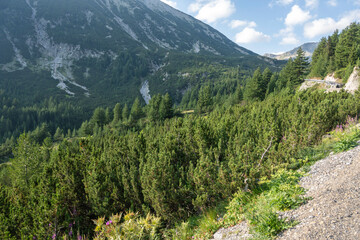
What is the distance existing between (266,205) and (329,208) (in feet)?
5.52

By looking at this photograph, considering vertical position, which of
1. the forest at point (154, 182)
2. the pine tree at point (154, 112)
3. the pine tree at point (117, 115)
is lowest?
the pine tree at point (117, 115)

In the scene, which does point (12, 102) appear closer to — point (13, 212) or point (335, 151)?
point (13, 212)

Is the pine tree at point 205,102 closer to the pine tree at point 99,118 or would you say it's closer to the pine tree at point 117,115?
the pine tree at point 117,115

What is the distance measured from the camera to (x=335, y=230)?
166 inches

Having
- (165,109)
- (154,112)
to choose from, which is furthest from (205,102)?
(154,112)

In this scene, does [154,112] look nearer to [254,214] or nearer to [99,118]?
[99,118]

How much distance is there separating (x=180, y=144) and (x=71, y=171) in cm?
761

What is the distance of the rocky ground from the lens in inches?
169

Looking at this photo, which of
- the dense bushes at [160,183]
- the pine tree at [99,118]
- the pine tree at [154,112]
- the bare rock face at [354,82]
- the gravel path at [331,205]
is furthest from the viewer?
the pine tree at [99,118]

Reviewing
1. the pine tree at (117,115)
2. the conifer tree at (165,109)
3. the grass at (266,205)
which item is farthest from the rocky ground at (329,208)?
the pine tree at (117,115)

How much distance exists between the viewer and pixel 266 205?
610 cm

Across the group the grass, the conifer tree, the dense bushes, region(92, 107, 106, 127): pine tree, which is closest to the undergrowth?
the grass

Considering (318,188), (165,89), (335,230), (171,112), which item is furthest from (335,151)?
(165,89)

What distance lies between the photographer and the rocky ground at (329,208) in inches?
169
